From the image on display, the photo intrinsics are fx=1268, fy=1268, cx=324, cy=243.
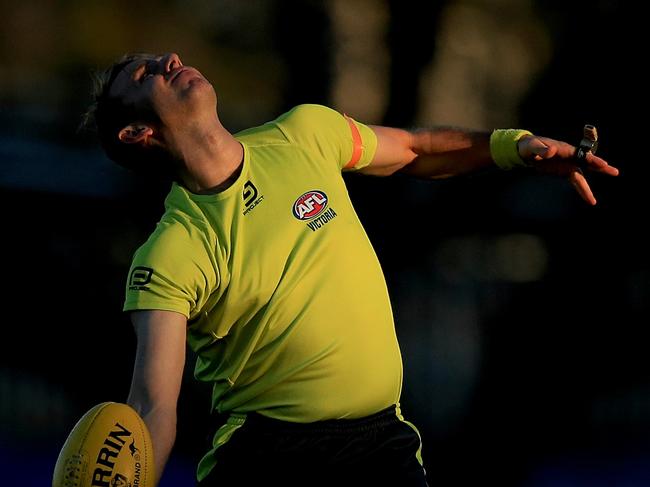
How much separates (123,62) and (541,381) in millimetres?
2833

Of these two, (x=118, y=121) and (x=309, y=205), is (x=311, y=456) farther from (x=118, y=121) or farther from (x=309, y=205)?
(x=118, y=121)

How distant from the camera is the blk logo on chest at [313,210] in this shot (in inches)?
154

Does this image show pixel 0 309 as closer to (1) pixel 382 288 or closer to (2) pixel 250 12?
(2) pixel 250 12

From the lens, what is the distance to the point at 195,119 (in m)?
3.99

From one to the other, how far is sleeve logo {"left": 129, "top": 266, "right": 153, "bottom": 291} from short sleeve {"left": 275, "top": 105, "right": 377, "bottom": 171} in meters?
0.73

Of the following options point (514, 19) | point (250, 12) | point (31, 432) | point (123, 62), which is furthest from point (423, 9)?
point (31, 432)

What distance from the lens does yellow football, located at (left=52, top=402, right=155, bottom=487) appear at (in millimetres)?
3295

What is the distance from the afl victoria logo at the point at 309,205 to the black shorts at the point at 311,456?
631mm

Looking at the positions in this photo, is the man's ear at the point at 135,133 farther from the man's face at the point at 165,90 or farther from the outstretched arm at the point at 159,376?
the outstretched arm at the point at 159,376

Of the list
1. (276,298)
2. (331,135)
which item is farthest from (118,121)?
(276,298)

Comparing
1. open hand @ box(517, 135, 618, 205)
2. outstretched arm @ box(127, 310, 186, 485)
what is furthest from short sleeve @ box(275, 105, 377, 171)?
outstretched arm @ box(127, 310, 186, 485)

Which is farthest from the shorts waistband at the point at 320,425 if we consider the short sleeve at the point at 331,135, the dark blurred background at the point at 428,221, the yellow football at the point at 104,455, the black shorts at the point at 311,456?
the dark blurred background at the point at 428,221

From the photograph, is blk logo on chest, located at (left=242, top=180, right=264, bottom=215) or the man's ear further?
the man's ear

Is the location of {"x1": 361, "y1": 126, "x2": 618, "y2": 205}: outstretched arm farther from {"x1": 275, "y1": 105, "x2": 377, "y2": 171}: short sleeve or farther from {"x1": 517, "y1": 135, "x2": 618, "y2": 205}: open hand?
{"x1": 517, "y1": 135, "x2": 618, "y2": 205}: open hand
